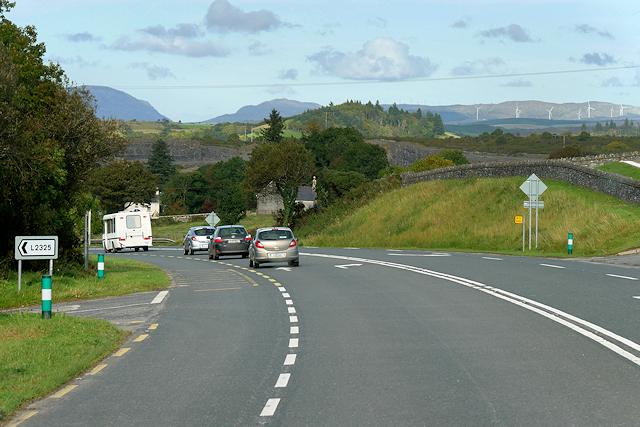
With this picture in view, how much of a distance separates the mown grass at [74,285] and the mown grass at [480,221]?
19.5 metres

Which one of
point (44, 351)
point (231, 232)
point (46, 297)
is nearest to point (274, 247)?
point (231, 232)

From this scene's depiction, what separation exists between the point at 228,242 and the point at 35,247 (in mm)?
20829

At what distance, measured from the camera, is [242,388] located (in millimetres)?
7996

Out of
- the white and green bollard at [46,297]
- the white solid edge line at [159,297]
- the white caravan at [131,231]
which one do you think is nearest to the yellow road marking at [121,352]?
the white and green bollard at [46,297]

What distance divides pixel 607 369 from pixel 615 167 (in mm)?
47240

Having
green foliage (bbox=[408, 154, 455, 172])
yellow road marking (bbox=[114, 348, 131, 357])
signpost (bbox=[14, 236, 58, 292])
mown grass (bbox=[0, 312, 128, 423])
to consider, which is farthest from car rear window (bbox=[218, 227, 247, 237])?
green foliage (bbox=[408, 154, 455, 172])

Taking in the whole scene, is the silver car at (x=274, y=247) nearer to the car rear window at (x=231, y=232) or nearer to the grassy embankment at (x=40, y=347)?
the car rear window at (x=231, y=232)

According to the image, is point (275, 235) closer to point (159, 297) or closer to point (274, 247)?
point (274, 247)

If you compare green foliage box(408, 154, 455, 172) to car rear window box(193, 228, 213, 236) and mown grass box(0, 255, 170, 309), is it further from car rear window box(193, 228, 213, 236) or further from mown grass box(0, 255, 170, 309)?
mown grass box(0, 255, 170, 309)

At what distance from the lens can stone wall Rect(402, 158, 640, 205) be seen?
131 feet

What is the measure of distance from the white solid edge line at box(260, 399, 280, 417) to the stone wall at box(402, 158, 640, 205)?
116 feet

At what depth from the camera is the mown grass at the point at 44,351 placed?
26.8ft

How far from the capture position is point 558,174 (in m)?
49.1

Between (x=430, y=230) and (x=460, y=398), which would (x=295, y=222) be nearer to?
(x=430, y=230)
